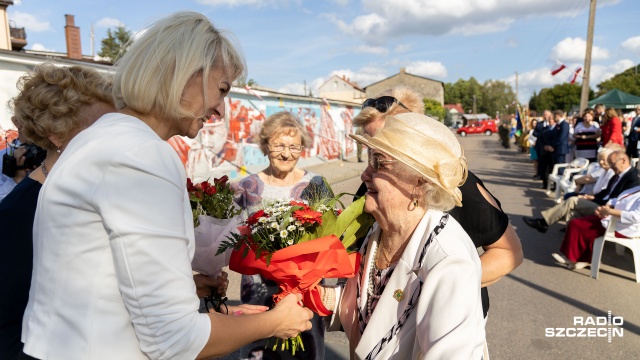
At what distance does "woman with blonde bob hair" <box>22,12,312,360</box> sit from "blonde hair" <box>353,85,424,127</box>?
1.33 metres

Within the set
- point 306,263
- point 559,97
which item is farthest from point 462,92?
point 306,263

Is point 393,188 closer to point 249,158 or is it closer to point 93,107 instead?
point 93,107

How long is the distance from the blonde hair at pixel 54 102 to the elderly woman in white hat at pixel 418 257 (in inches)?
51.6

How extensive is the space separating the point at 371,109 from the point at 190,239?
147cm

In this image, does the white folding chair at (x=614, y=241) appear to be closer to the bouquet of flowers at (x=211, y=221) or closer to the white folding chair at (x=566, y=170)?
the white folding chair at (x=566, y=170)

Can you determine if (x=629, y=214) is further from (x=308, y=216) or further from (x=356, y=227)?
(x=308, y=216)

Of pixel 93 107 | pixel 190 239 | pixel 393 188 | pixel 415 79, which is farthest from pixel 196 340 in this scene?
pixel 415 79

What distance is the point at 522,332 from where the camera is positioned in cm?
445

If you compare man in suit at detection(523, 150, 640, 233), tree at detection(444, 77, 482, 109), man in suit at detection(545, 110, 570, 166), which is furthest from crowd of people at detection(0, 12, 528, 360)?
tree at detection(444, 77, 482, 109)

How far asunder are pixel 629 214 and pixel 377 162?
18.8 ft

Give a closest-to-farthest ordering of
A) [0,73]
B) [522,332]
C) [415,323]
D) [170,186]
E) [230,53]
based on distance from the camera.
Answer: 1. [170,186]
2. [230,53]
3. [415,323]
4. [522,332]
5. [0,73]

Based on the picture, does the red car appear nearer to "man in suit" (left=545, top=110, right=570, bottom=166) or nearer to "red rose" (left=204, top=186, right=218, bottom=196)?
"man in suit" (left=545, top=110, right=570, bottom=166)

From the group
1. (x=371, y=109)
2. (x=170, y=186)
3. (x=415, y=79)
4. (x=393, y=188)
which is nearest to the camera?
(x=170, y=186)

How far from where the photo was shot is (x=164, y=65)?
1.41 m
